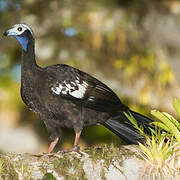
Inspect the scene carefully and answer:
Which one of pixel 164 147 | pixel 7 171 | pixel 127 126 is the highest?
pixel 127 126

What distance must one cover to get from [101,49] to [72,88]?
4.32 metres

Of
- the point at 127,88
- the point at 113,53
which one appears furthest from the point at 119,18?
the point at 127,88

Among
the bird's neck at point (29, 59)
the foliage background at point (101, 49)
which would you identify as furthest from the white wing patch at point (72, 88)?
the foliage background at point (101, 49)

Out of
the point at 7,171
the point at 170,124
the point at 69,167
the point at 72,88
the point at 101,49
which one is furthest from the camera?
the point at 101,49

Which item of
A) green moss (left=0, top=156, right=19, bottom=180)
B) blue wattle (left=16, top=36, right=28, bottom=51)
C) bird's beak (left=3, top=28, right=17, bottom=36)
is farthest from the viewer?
blue wattle (left=16, top=36, right=28, bottom=51)

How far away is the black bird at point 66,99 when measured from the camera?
13.9 ft

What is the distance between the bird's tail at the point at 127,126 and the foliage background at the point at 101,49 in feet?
11.5

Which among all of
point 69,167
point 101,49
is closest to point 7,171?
point 69,167

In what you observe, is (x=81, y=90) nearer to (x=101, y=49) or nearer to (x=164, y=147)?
(x=164, y=147)

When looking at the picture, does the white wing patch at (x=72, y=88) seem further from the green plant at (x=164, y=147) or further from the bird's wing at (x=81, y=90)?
the green plant at (x=164, y=147)

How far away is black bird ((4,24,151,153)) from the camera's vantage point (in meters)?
4.23

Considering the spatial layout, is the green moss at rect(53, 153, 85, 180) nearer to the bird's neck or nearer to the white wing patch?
the white wing patch

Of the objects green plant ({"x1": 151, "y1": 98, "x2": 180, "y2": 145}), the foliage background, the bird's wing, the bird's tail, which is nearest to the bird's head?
the bird's wing

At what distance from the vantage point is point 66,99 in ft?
14.0
